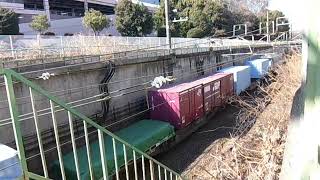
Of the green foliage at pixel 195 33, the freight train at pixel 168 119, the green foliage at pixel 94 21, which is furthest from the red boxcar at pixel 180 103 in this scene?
the green foliage at pixel 195 33

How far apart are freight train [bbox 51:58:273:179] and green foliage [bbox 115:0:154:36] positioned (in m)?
16.8

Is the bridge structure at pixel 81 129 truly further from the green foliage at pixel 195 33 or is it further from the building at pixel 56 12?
the green foliage at pixel 195 33

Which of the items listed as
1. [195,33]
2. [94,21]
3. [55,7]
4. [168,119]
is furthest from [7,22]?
[195,33]

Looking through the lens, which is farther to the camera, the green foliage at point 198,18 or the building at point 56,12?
the green foliage at point 198,18

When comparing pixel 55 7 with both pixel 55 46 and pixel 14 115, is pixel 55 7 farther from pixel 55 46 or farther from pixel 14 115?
pixel 14 115

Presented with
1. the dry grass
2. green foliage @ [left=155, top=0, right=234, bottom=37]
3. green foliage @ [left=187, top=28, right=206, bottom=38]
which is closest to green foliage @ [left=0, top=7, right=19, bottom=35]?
green foliage @ [left=155, top=0, right=234, bottom=37]

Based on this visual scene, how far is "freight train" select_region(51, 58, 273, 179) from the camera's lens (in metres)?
9.97

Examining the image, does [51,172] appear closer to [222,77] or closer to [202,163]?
[202,163]

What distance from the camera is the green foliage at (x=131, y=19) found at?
3503 cm

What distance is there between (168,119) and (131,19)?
22315mm

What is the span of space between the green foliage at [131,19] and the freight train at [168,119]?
16769mm

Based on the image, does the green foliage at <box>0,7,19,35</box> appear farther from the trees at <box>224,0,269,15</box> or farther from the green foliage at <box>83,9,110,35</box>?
the trees at <box>224,0,269,15</box>

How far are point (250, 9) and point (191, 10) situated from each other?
12.7m

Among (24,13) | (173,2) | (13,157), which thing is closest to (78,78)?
(13,157)
